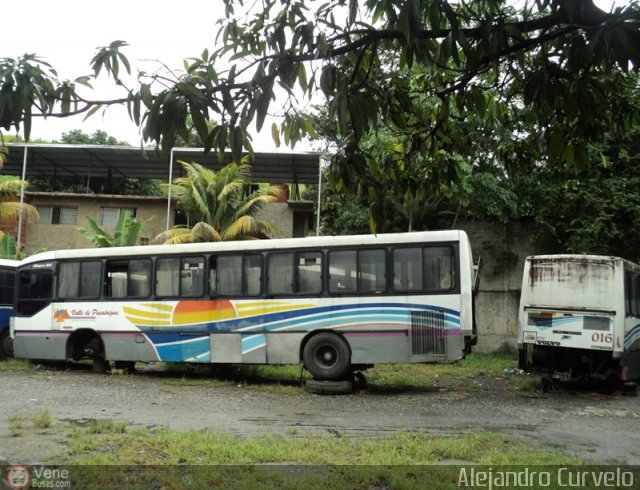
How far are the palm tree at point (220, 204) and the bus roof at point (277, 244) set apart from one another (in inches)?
234

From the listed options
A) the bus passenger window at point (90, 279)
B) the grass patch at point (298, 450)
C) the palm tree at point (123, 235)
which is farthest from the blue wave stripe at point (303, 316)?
the palm tree at point (123, 235)

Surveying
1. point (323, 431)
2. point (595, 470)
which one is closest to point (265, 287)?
point (323, 431)

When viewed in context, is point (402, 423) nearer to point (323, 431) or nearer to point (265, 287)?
point (323, 431)

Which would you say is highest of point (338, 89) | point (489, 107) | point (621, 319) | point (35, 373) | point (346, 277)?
point (489, 107)

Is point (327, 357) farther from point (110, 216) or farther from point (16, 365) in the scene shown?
point (110, 216)

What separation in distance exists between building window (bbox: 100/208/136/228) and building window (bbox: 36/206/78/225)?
109 centimetres

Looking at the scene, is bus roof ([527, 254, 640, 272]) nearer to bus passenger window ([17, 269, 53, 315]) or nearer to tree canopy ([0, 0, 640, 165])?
tree canopy ([0, 0, 640, 165])

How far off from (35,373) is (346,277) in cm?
747

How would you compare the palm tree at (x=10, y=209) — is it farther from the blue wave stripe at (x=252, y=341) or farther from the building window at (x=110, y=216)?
the blue wave stripe at (x=252, y=341)

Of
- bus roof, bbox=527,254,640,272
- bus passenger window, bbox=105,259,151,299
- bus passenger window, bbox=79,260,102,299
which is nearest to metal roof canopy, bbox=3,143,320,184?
bus passenger window, bbox=79,260,102,299

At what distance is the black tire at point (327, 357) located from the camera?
11414mm

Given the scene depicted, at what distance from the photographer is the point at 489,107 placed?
18.9 ft

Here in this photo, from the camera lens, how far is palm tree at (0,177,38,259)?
21328mm

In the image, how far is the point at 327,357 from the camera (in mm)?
11633
